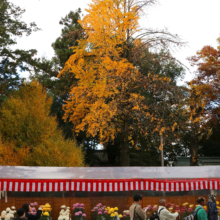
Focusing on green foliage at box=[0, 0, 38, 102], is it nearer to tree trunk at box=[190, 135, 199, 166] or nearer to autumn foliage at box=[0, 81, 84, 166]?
autumn foliage at box=[0, 81, 84, 166]

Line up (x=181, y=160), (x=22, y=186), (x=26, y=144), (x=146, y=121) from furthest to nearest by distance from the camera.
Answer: (x=181, y=160) → (x=26, y=144) → (x=146, y=121) → (x=22, y=186)

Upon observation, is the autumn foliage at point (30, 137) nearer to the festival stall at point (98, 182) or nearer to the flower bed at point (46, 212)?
the festival stall at point (98, 182)

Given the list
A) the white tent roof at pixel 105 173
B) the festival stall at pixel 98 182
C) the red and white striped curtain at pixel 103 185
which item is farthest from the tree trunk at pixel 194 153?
the red and white striped curtain at pixel 103 185

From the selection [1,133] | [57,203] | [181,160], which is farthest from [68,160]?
[181,160]

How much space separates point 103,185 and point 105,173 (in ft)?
2.20

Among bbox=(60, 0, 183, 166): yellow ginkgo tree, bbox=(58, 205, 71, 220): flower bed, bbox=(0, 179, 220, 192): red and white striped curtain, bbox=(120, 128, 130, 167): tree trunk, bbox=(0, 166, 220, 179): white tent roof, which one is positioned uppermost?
bbox=(60, 0, 183, 166): yellow ginkgo tree

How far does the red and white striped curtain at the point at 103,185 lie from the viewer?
1598cm

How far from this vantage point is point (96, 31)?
2544cm

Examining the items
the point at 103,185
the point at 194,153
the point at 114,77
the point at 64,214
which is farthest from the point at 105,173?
the point at 194,153

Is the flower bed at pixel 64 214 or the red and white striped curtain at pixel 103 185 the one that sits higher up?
the red and white striped curtain at pixel 103 185

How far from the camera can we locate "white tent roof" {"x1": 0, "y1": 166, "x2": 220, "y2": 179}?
1650 centimetres

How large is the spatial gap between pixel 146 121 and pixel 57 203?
1043 cm

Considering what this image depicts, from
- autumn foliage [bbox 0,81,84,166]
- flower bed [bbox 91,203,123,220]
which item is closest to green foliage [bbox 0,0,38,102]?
autumn foliage [bbox 0,81,84,166]

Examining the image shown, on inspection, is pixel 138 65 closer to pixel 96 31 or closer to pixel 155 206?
pixel 96 31
